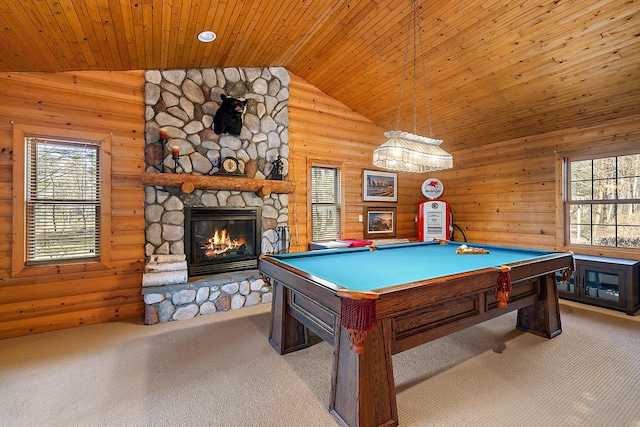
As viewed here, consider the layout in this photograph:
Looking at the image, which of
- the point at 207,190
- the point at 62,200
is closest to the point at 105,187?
the point at 62,200

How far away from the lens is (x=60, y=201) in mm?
3211

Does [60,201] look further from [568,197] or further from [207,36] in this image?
[568,197]

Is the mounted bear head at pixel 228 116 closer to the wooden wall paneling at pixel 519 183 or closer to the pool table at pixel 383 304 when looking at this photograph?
the pool table at pixel 383 304

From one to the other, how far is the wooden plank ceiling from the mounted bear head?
555 millimetres

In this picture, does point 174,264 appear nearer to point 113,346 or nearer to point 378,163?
point 113,346

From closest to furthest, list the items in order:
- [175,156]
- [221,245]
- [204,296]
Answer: [204,296], [175,156], [221,245]

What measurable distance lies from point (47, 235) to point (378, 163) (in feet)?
12.0

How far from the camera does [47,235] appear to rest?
317cm

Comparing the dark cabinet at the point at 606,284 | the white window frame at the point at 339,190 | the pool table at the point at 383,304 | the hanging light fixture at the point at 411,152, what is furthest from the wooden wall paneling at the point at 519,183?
the hanging light fixture at the point at 411,152

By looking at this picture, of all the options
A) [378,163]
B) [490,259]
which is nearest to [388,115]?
[378,163]

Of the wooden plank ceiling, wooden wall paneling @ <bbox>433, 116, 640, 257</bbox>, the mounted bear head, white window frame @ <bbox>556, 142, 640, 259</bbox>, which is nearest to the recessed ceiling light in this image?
the wooden plank ceiling

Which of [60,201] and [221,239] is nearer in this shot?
[60,201]

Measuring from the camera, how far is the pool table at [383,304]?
1.66 metres

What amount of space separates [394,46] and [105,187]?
3.89m
